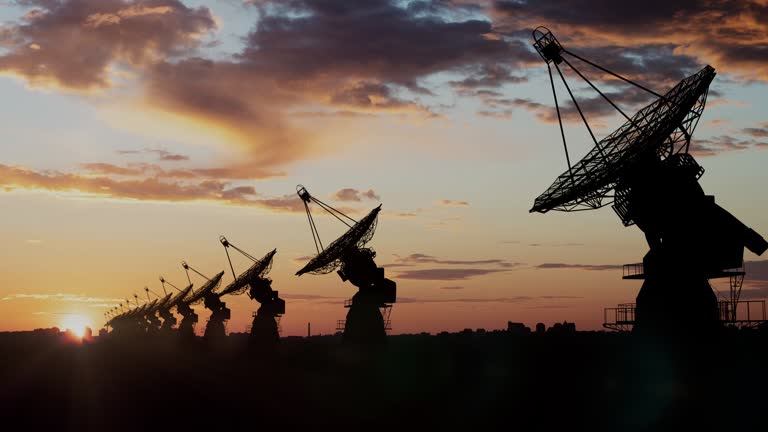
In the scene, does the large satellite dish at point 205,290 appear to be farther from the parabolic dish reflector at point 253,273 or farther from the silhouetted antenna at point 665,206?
the silhouetted antenna at point 665,206

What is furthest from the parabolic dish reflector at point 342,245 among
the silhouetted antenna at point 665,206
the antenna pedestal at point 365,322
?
the silhouetted antenna at point 665,206

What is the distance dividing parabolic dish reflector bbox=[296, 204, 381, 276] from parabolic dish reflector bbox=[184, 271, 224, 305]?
44.4m

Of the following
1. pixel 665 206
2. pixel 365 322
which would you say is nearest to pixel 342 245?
pixel 365 322

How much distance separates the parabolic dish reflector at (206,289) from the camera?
376 ft

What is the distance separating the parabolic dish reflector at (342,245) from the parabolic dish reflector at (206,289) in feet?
146

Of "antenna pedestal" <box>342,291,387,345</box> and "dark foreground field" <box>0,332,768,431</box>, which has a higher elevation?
"antenna pedestal" <box>342,291,387,345</box>

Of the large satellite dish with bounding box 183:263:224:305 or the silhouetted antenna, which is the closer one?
the silhouetted antenna

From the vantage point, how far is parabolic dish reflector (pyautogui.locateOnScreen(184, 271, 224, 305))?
115 metres

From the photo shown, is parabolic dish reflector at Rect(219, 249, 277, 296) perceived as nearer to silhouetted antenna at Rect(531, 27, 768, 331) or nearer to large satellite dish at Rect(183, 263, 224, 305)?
large satellite dish at Rect(183, 263, 224, 305)

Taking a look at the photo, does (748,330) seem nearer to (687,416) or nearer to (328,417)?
(687,416)

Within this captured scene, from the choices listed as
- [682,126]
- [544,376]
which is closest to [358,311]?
[544,376]

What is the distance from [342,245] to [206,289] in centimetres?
5208

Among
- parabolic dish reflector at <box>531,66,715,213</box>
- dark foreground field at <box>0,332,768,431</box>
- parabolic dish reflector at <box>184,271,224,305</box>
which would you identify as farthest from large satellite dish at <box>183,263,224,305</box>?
parabolic dish reflector at <box>531,66,715,213</box>

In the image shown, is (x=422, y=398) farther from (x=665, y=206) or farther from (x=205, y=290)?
(x=205, y=290)
